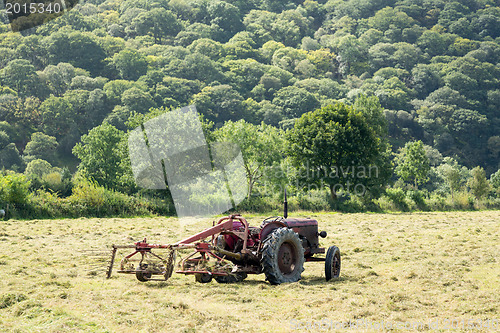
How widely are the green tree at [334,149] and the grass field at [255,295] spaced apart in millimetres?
24271

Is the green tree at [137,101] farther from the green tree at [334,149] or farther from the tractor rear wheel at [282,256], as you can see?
the tractor rear wheel at [282,256]

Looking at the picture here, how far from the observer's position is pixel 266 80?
382 ft

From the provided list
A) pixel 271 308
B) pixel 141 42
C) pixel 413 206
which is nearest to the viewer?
pixel 271 308

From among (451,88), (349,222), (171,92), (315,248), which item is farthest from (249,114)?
(315,248)

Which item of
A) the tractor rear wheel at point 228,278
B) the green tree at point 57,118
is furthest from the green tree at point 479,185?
the green tree at point 57,118

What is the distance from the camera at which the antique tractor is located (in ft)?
33.6

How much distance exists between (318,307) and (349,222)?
19.8 metres

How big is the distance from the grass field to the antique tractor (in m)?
0.33

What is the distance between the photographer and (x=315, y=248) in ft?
41.3

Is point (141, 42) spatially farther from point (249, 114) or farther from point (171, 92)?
point (249, 114)

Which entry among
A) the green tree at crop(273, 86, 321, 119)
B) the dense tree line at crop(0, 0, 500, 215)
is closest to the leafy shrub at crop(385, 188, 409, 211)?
the dense tree line at crop(0, 0, 500, 215)

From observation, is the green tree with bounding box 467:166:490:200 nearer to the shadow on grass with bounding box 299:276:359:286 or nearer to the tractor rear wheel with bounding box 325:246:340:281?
the tractor rear wheel with bounding box 325:246:340:281

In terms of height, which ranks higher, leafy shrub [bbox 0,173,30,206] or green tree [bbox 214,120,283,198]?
green tree [bbox 214,120,283,198]

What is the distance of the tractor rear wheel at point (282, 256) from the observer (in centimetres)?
1049
